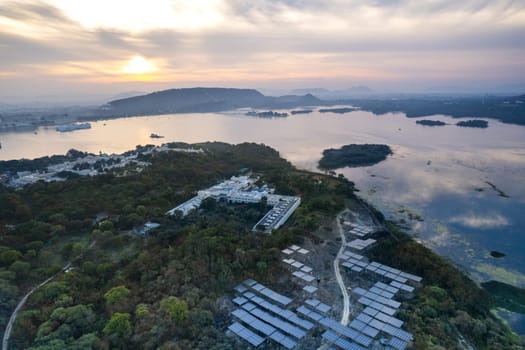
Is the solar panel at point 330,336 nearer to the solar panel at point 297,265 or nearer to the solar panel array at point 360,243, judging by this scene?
the solar panel at point 297,265

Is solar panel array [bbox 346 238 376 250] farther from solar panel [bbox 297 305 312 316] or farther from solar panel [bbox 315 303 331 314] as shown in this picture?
solar panel [bbox 297 305 312 316]

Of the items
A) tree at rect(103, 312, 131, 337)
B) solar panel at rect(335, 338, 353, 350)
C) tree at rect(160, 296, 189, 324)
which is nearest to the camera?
solar panel at rect(335, 338, 353, 350)

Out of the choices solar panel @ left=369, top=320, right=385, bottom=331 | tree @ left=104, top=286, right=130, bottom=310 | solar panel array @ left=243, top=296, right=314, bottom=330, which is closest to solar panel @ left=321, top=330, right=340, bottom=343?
solar panel array @ left=243, top=296, right=314, bottom=330

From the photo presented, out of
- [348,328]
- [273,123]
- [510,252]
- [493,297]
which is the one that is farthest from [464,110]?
[348,328]

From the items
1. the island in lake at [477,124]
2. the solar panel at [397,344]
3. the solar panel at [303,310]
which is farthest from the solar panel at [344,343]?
the island in lake at [477,124]

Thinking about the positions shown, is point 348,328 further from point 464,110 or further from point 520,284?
point 464,110
